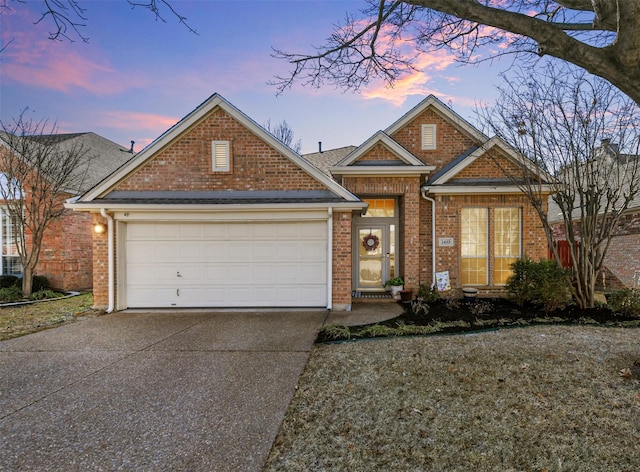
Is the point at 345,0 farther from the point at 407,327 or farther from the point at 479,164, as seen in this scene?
the point at 407,327

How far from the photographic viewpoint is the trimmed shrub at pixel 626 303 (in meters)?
7.25

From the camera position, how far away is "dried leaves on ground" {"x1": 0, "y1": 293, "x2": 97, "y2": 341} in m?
6.81

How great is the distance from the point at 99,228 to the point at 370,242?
7.52m

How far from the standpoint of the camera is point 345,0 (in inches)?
270

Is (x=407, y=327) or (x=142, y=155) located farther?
(x=142, y=155)

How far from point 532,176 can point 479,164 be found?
1403 mm

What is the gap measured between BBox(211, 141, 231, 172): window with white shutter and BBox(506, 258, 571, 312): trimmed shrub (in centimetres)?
788

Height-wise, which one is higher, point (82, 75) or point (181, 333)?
point (82, 75)

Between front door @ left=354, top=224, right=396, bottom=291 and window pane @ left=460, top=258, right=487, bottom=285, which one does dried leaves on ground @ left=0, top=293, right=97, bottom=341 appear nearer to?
front door @ left=354, top=224, right=396, bottom=291

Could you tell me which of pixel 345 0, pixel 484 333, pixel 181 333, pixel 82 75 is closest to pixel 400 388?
pixel 484 333

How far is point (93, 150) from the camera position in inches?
595

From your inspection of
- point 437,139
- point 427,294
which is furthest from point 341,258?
point 437,139

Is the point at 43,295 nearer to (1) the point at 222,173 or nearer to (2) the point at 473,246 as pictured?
(1) the point at 222,173

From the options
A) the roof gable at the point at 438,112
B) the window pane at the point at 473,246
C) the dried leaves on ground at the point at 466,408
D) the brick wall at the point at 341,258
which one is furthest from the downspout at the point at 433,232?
the dried leaves on ground at the point at 466,408
